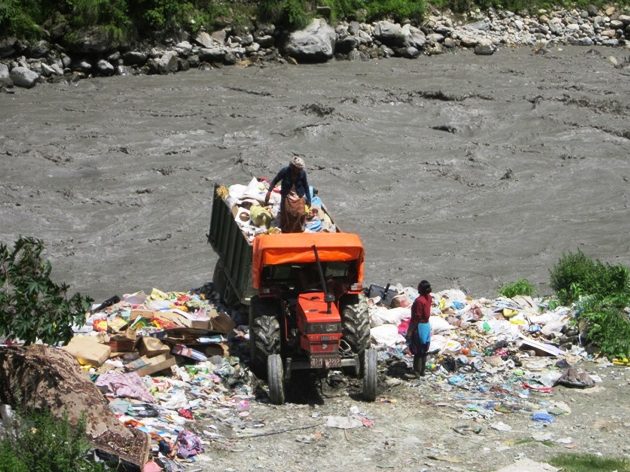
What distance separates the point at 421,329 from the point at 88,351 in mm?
4090

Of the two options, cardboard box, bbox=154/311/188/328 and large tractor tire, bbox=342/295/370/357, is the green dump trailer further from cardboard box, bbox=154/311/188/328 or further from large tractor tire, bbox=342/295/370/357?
large tractor tire, bbox=342/295/370/357

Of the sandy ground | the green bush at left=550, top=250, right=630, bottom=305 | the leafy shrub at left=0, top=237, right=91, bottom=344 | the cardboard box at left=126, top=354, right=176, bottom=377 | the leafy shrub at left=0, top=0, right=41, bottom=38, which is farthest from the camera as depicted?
the leafy shrub at left=0, top=0, right=41, bottom=38

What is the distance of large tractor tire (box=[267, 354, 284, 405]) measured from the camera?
40.9ft

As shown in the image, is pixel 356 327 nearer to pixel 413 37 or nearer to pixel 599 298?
pixel 599 298

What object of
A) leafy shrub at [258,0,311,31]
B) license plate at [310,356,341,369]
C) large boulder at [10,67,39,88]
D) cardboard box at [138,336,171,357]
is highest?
leafy shrub at [258,0,311,31]

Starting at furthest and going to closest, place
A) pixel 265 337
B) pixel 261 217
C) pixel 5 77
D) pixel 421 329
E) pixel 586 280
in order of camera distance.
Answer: pixel 5 77, pixel 586 280, pixel 261 217, pixel 421 329, pixel 265 337

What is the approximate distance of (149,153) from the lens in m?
24.4

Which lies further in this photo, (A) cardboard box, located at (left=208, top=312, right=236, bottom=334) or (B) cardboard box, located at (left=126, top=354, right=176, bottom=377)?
(A) cardboard box, located at (left=208, top=312, right=236, bottom=334)

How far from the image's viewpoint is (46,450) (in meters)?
8.90

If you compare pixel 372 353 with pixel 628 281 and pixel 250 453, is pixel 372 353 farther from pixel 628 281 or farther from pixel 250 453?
pixel 628 281

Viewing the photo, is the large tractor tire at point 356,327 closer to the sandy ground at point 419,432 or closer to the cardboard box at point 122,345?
the sandy ground at point 419,432

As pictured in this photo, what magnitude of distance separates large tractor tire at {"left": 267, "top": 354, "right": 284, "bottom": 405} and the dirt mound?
2.35m

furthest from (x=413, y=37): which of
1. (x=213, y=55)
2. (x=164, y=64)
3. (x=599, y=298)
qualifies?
(x=599, y=298)

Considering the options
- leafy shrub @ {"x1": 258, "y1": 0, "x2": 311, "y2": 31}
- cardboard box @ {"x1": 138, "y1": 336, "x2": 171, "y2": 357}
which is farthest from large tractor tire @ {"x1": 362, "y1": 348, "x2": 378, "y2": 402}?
leafy shrub @ {"x1": 258, "y1": 0, "x2": 311, "y2": 31}
